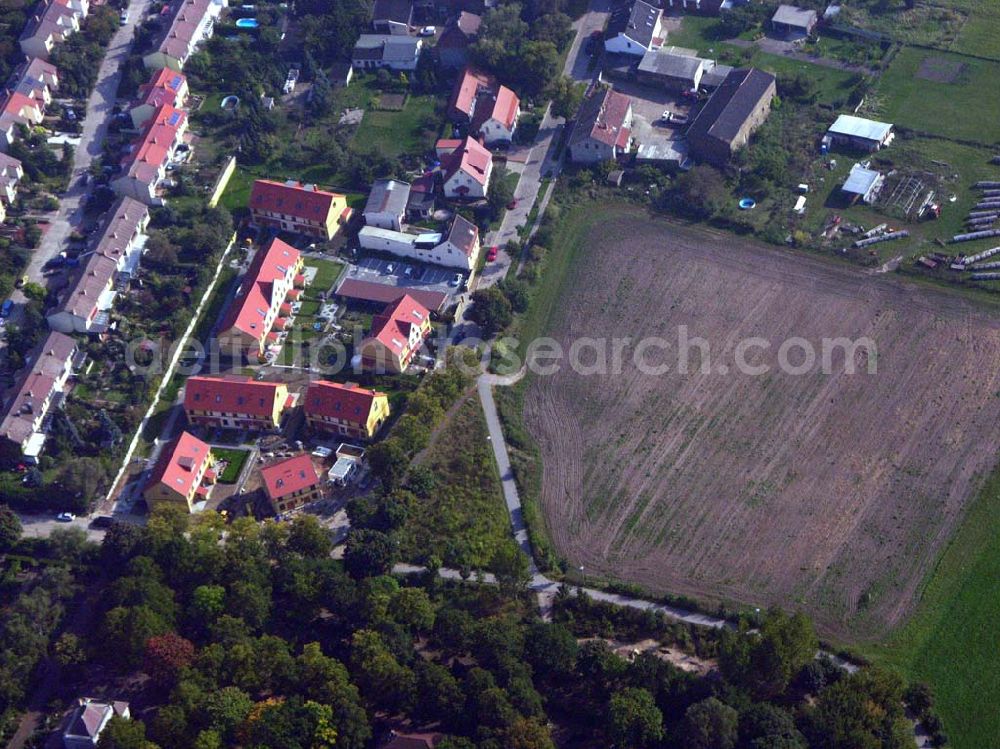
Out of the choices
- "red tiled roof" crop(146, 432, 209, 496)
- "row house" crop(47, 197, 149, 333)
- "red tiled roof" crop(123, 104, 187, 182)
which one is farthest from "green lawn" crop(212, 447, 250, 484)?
"red tiled roof" crop(123, 104, 187, 182)

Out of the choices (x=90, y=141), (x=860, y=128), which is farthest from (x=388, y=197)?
(x=860, y=128)

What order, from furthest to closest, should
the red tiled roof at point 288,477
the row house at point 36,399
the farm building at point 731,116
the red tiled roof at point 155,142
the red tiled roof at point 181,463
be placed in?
A: the red tiled roof at point 155,142 → the farm building at point 731,116 → the row house at point 36,399 → the red tiled roof at point 288,477 → the red tiled roof at point 181,463

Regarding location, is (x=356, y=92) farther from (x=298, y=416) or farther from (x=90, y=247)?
(x=298, y=416)

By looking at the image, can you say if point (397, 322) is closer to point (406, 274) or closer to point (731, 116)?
point (406, 274)

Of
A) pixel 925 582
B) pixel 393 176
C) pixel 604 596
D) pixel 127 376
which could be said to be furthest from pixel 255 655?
pixel 393 176

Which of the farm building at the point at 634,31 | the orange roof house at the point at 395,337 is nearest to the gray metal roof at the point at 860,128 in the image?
the farm building at the point at 634,31

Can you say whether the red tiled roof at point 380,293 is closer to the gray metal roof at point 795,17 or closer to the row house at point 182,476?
the row house at point 182,476
